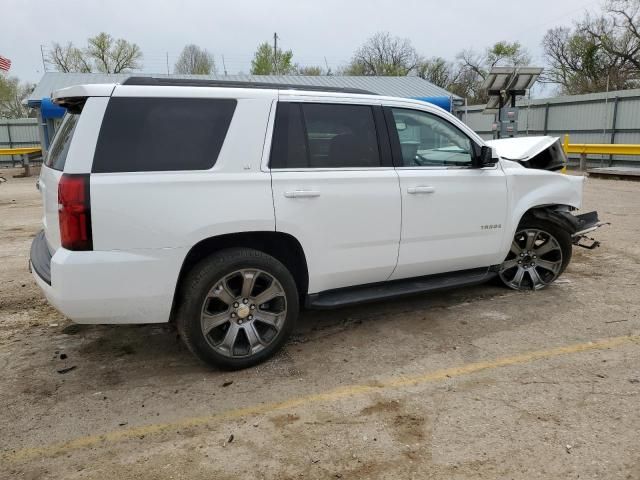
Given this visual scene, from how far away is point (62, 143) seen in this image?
12.0 feet

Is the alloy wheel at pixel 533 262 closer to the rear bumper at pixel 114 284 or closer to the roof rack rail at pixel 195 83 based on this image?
the roof rack rail at pixel 195 83

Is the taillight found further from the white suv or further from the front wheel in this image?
the front wheel

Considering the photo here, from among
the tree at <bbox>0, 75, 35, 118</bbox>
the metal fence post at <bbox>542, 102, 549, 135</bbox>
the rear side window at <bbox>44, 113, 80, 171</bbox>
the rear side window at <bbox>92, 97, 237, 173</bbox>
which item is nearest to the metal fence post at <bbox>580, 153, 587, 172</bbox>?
the metal fence post at <bbox>542, 102, 549, 135</bbox>

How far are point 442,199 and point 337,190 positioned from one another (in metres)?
1.04

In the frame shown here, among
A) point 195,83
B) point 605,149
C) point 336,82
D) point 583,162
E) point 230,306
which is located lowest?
point 230,306

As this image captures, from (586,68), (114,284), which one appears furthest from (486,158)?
(586,68)

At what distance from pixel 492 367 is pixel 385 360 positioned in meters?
0.77

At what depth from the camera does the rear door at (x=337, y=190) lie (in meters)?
3.83

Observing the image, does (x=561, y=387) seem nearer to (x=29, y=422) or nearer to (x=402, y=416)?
(x=402, y=416)

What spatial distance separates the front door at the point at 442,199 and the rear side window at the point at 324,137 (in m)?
0.25

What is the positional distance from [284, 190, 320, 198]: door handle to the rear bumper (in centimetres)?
86

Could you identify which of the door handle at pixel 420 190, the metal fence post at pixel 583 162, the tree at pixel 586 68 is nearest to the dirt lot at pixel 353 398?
the door handle at pixel 420 190

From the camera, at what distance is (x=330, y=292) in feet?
13.9

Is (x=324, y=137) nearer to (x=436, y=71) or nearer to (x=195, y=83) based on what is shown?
(x=195, y=83)
